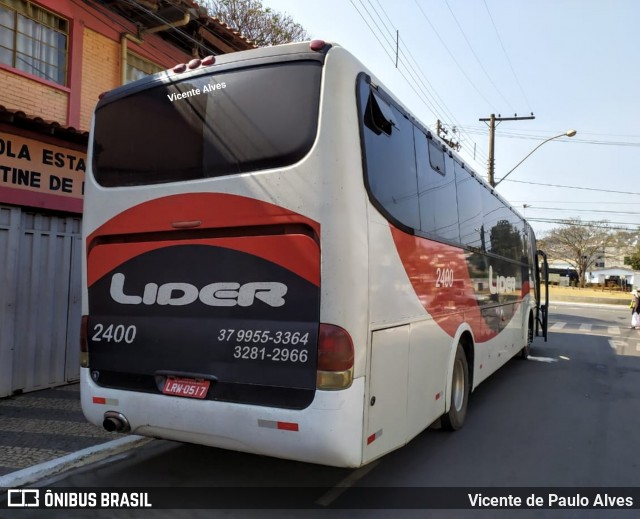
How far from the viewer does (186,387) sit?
12.9 ft

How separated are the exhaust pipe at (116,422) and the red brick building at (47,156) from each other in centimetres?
331

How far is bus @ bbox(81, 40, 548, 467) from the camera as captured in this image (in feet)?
11.5

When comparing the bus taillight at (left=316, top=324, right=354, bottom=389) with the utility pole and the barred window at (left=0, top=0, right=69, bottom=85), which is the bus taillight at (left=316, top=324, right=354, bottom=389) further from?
the utility pole

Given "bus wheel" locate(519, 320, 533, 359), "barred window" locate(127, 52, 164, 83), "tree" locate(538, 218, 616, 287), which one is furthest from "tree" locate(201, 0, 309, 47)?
"tree" locate(538, 218, 616, 287)

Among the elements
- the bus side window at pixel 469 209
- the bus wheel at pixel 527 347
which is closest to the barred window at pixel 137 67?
the bus side window at pixel 469 209

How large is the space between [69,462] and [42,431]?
1119 mm

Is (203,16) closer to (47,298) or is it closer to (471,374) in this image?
(47,298)

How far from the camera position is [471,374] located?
649 cm

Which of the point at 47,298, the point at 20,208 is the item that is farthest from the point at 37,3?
the point at 47,298

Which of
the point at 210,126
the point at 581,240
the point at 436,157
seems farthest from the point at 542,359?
the point at 581,240

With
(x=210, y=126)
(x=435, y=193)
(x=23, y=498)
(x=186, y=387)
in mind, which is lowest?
(x=23, y=498)

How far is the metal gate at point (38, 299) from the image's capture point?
659 centimetres

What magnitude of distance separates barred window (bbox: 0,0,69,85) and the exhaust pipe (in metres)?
6.40

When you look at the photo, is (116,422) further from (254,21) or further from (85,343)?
(254,21)
